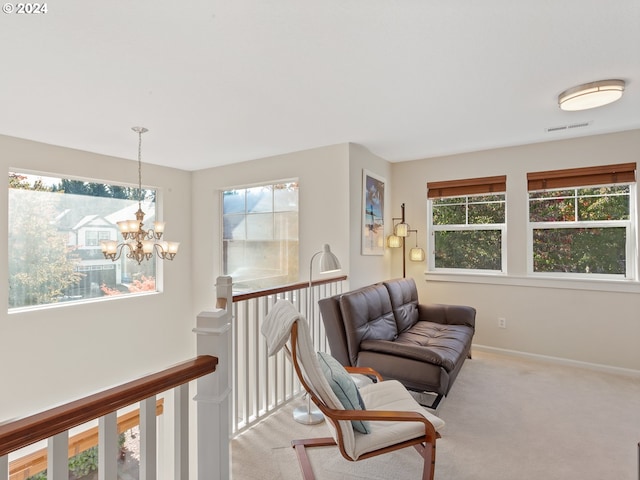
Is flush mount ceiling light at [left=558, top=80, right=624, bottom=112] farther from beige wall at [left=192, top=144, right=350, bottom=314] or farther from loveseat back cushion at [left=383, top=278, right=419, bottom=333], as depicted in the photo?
loveseat back cushion at [left=383, top=278, right=419, bottom=333]

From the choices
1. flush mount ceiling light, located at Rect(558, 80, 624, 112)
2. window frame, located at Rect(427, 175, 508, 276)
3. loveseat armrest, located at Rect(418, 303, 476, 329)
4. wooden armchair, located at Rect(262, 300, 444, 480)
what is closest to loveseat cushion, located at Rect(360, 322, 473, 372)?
loveseat armrest, located at Rect(418, 303, 476, 329)

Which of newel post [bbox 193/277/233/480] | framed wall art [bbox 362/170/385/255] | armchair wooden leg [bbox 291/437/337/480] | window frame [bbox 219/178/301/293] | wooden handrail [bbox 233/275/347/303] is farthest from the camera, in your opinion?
window frame [bbox 219/178/301/293]

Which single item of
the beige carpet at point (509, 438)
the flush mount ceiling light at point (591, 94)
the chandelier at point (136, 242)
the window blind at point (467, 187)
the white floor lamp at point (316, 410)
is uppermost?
the flush mount ceiling light at point (591, 94)

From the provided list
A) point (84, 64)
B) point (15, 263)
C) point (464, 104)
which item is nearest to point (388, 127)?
point (464, 104)

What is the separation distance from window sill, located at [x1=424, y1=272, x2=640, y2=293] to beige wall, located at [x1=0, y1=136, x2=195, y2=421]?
3.49m

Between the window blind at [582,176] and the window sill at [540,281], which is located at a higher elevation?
the window blind at [582,176]

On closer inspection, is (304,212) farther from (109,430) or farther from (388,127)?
(109,430)

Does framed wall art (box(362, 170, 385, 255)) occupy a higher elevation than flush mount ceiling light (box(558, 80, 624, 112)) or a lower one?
lower

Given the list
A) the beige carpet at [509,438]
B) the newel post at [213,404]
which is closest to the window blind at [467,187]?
the beige carpet at [509,438]

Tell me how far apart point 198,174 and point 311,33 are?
3668mm

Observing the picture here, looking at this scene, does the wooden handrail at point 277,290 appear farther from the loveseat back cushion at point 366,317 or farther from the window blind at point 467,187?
the window blind at point 467,187

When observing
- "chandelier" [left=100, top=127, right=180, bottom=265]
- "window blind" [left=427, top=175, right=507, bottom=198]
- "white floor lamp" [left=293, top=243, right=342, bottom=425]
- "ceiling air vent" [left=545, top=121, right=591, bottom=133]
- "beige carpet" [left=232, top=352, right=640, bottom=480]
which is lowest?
"beige carpet" [left=232, top=352, right=640, bottom=480]

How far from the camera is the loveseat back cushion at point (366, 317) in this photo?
272cm

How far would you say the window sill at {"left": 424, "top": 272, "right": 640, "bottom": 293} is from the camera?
330 cm
